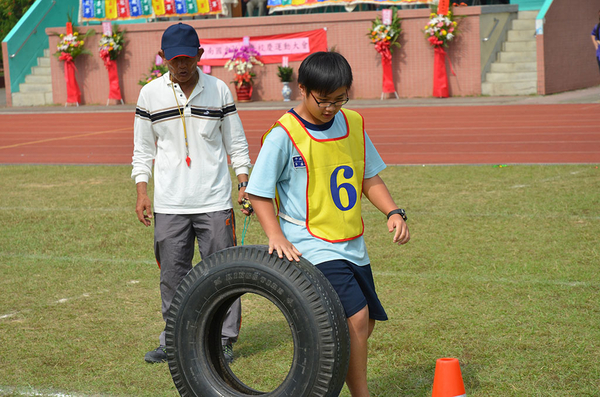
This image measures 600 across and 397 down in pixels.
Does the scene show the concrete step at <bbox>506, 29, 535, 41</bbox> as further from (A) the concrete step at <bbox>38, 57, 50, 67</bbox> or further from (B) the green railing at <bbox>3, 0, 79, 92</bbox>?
(A) the concrete step at <bbox>38, 57, 50, 67</bbox>

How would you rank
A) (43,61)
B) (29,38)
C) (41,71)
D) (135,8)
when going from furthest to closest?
(43,61)
(29,38)
(41,71)
(135,8)

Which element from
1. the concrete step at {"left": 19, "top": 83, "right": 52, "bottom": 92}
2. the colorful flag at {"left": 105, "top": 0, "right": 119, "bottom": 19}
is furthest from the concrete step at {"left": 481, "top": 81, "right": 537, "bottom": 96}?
the concrete step at {"left": 19, "top": 83, "right": 52, "bottom": 92}

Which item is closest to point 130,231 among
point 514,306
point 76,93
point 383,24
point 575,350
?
point 514,306

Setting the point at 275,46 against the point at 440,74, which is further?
the point at 275,46

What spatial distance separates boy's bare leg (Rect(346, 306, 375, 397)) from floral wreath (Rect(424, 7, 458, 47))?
64.7 ft

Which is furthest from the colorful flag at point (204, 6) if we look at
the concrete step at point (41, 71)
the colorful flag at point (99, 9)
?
the concrete step at point (41, 71)

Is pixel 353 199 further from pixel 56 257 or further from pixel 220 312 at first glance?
pixel 56 257

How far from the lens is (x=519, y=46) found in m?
22.5

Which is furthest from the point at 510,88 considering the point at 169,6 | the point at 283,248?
the point at 283,248

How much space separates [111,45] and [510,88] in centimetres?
1311

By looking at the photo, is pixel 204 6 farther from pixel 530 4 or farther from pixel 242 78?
pixel 530 4

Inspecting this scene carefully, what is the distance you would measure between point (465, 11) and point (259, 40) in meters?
6.63

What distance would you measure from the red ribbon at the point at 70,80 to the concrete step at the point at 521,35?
570 inches

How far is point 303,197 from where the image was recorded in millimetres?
3166
